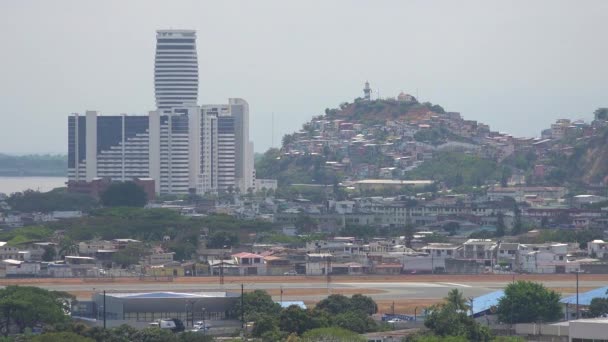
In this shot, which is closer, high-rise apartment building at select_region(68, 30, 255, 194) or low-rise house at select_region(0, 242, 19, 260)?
low-rise house at select_region(0, 242, 19, 260)

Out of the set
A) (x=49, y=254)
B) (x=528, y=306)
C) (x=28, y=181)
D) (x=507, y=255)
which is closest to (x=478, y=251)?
(x=507, y=255)

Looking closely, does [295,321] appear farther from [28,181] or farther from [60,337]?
[28,181]

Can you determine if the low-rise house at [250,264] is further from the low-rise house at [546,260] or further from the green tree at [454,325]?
the green tree at [454,325]

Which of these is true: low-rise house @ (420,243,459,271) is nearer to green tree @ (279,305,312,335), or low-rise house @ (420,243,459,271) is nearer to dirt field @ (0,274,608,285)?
dirt field @ (0,274,608,285)

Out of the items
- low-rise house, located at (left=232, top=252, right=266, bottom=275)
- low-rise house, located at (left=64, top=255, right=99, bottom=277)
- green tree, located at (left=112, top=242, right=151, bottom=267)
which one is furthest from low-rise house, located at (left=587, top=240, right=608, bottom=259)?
low-rise house, located at (left=64, top=255, right=99, bottom=277)

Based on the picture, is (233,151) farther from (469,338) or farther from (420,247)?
(469,338)

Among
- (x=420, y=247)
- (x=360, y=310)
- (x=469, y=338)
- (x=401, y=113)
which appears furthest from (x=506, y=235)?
(x=401, y=113)
